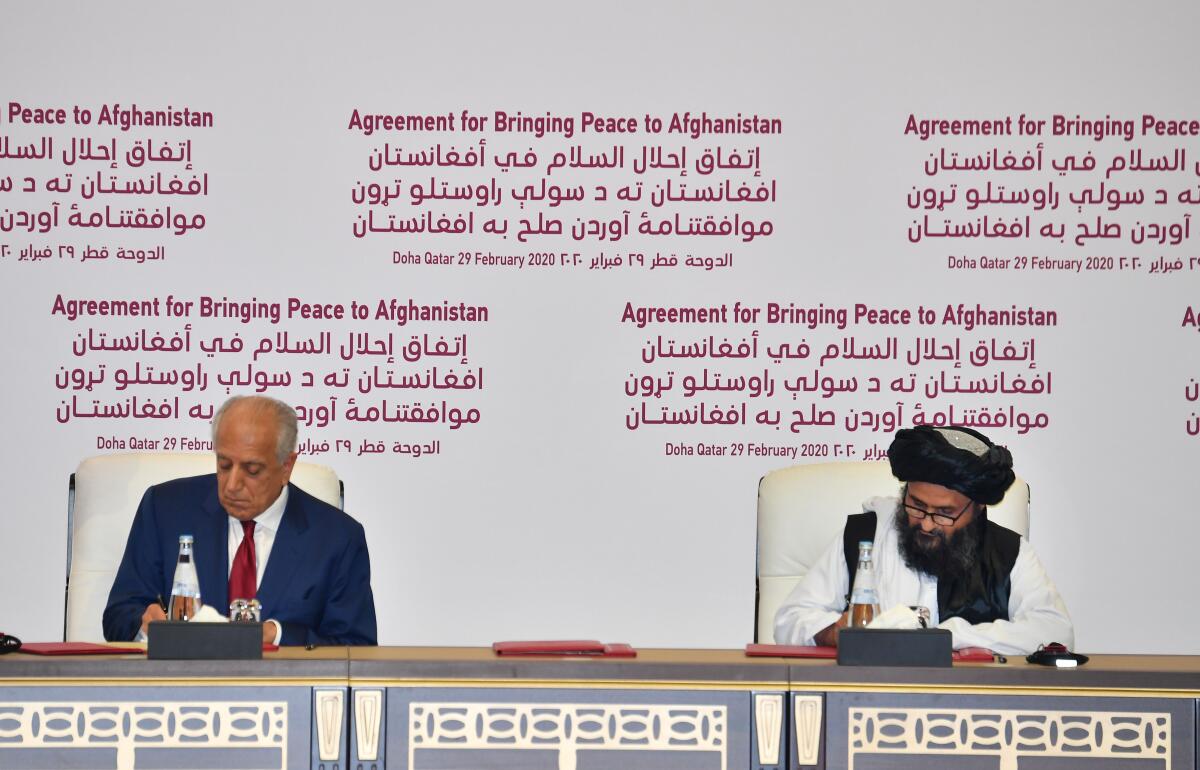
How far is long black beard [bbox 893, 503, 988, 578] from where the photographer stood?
3580 mm

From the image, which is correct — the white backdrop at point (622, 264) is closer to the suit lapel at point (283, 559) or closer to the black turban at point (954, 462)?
the suit lapel at point (283, 559)

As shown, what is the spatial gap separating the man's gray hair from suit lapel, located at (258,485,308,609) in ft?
0.53

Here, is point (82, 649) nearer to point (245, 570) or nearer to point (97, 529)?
point (245, 570)

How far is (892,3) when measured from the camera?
474 cm

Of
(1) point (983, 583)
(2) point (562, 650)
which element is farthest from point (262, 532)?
(1) point (983, 583)

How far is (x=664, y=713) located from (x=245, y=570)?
1306 millimetres

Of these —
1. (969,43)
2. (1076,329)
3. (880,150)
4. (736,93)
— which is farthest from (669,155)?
(1076,329)

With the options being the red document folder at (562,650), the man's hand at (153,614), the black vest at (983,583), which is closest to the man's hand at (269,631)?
the man's hand at (153,614)

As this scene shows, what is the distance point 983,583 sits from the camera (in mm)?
3586

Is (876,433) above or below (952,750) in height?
above

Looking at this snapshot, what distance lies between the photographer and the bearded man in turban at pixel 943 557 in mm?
3453

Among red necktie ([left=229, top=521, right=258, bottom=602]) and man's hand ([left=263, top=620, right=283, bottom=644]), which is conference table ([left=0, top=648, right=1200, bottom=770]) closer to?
man's hand ([left=263, top=620, right=283, bottom=644])

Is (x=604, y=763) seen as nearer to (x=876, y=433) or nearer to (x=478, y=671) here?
(x=478, y=671)

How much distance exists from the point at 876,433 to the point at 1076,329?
701 millimetres
